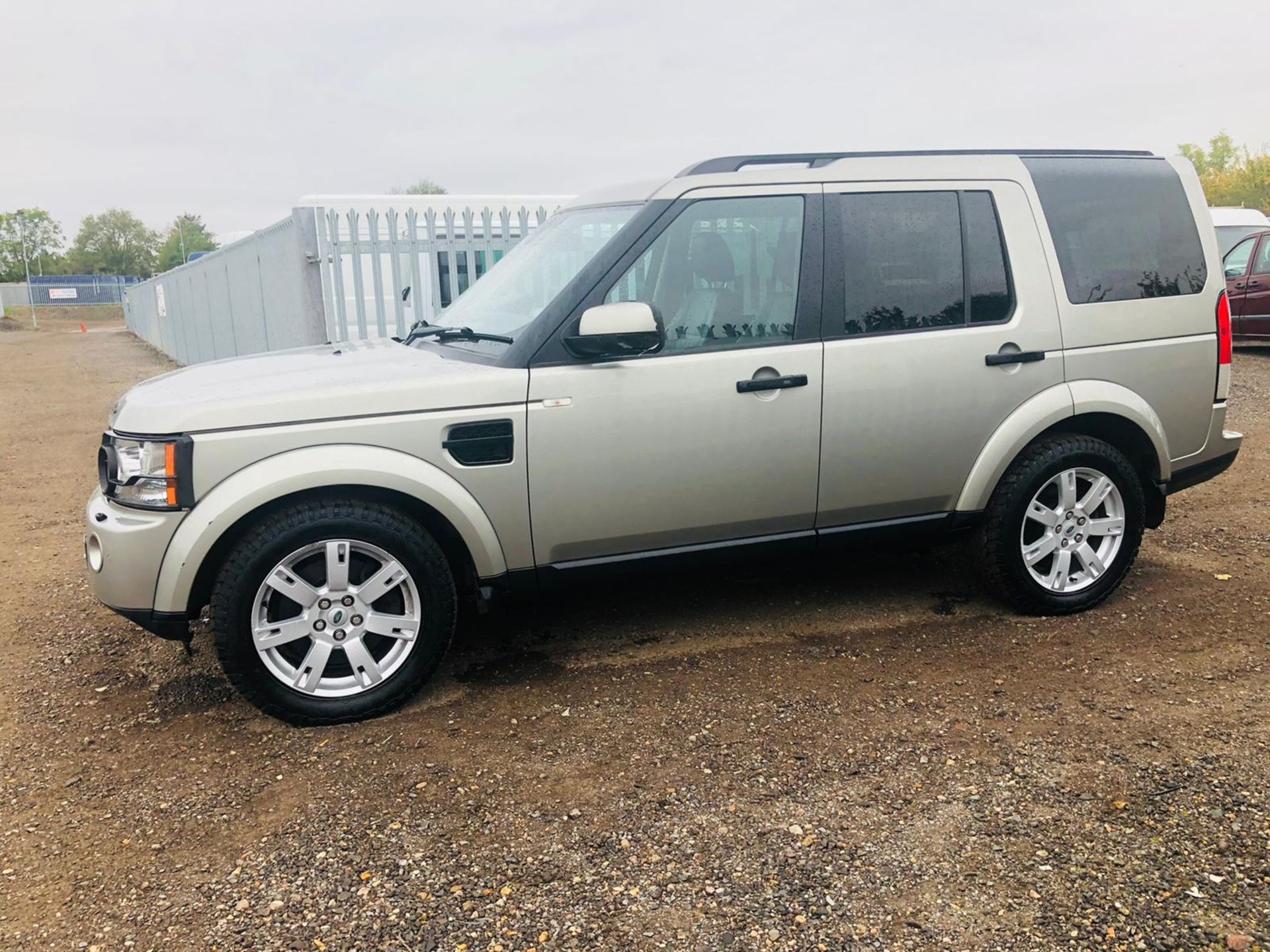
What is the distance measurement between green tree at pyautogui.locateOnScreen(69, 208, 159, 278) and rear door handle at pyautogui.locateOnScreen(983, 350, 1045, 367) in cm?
12637

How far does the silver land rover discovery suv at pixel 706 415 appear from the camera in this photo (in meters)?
3.54

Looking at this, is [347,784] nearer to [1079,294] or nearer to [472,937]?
[472,937]

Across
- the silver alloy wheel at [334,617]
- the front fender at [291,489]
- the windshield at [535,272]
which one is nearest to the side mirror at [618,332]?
the windshield at [535,272]

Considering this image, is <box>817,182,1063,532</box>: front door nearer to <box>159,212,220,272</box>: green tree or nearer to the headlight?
the headlight

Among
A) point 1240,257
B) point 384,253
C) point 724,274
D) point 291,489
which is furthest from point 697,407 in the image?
point 1240,257

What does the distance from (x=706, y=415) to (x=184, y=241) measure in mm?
123531

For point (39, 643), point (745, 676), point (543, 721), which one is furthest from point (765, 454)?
point (39, 643)

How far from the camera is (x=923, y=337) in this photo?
14.0 ft

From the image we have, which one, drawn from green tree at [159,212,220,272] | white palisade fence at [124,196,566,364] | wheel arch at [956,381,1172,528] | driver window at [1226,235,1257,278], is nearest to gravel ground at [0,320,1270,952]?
wheel arch at [956,381,1172,528]

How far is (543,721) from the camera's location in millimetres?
3758

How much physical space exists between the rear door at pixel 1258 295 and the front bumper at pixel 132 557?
15070mm

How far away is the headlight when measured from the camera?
3418 mm

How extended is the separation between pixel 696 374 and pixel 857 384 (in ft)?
2.36

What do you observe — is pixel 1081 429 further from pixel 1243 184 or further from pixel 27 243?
pixel 27 243
